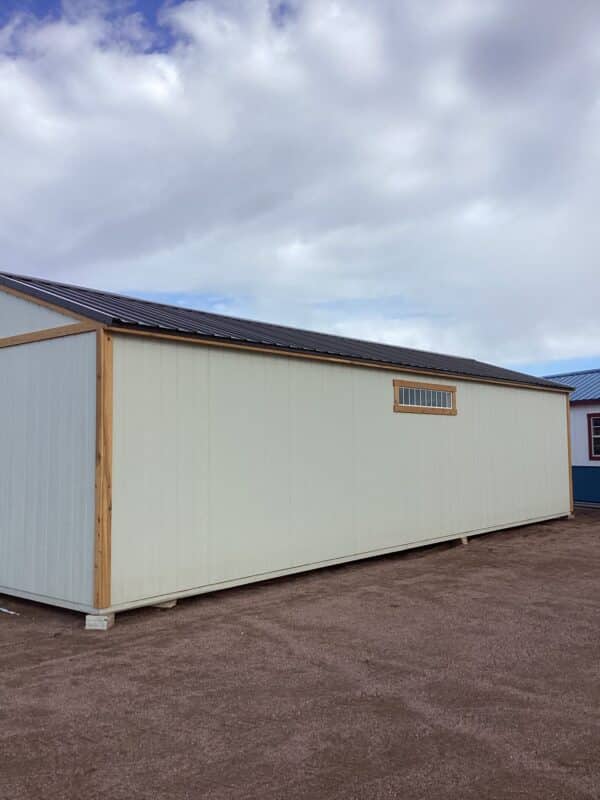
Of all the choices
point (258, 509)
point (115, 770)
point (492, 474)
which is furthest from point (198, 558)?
point (492, 474)

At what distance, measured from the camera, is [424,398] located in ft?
34.9

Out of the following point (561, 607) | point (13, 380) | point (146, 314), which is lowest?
point (561, 607)

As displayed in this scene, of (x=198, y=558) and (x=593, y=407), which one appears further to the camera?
(x=593, y=407)

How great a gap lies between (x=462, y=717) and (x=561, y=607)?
10.5 feet

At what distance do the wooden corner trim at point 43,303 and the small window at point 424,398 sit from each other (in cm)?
500

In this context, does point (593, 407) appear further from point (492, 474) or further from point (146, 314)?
point (146, 314)

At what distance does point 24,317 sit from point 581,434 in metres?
Result: 15.4

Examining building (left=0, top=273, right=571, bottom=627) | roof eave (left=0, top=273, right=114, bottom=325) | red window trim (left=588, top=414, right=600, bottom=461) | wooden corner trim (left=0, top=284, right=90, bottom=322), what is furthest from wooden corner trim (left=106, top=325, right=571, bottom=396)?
red window trim (left=588, top=414, right=600, bottom=461)

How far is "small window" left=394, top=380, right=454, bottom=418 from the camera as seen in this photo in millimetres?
10148

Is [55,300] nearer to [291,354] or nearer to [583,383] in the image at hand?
[291,354]

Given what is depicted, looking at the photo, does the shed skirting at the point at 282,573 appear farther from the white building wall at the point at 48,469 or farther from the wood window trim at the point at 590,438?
the wood window trim at the point at 590,438

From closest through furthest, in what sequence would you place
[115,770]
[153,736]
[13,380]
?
1. [115,770]
2. [153,736]
3. [13,380]

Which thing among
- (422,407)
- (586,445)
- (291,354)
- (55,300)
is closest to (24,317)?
(55,300)

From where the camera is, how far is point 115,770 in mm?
3385
